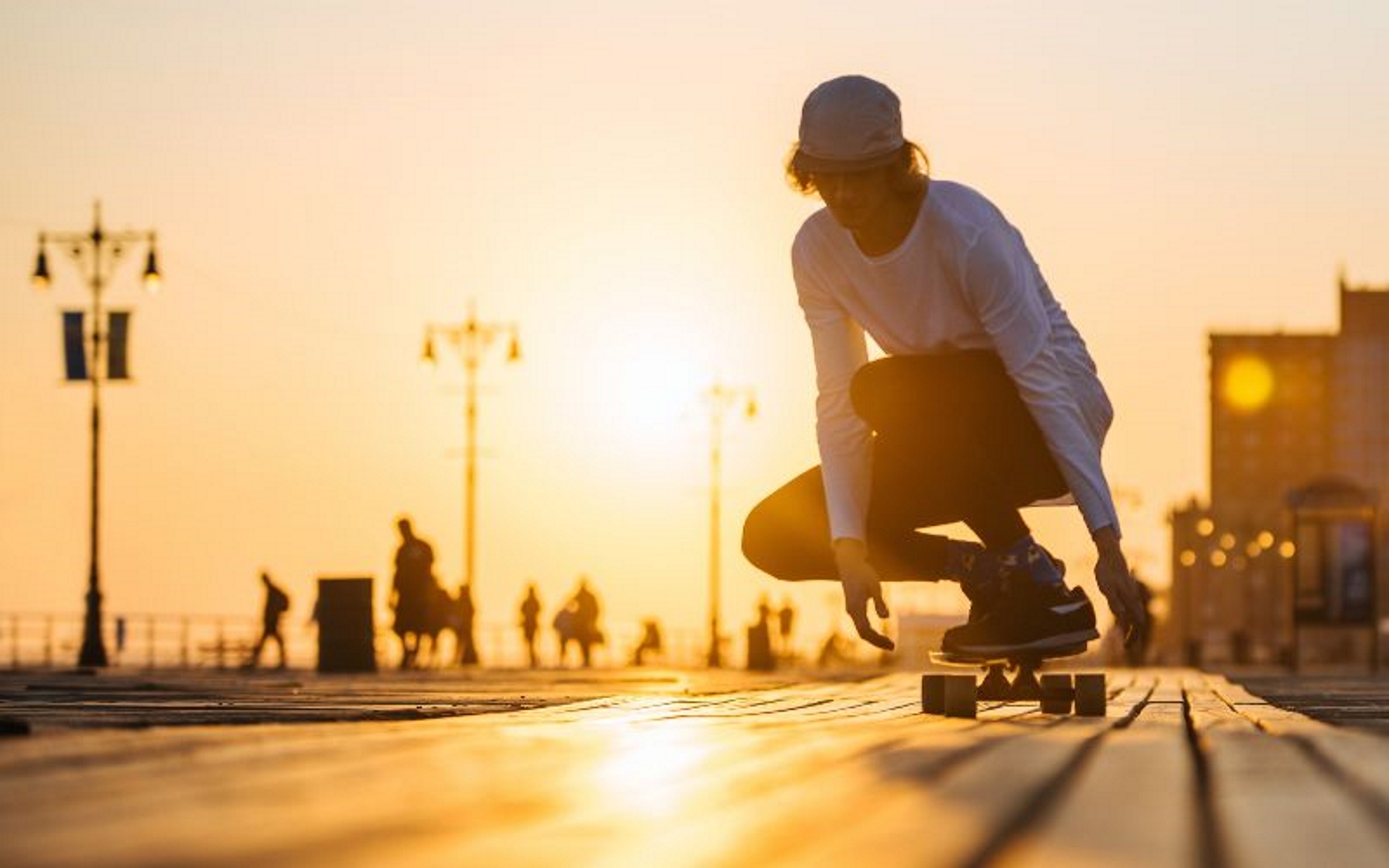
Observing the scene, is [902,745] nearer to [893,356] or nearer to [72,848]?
[72,848]

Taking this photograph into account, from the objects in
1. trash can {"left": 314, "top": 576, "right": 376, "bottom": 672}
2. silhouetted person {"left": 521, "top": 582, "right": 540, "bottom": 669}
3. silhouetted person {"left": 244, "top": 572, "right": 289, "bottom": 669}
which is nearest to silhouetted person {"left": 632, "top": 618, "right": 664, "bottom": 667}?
silhouetted person {"left": 521, "top": 582, "right": 540, "bottom": 669}

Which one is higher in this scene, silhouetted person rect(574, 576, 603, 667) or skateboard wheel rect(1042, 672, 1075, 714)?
skateboard wheel rect(1042, 672, 1075, 714)

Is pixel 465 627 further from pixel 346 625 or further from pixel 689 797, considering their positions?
pixel 689 797

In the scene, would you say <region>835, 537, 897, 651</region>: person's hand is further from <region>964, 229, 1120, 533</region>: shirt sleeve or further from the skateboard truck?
<region>964, 229, 1120, 533</region>: shirt sleeve

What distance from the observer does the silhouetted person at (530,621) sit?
5209 cm

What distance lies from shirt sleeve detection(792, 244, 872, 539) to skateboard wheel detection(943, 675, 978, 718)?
102 cm

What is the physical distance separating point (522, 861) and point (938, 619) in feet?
156

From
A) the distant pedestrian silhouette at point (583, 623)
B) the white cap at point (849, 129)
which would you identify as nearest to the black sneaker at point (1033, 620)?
the white cap at point (849, 129)

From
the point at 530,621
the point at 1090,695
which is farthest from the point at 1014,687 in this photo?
the point at 530,621

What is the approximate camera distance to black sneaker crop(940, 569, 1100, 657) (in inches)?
277

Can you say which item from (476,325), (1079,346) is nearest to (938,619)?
(476,325)

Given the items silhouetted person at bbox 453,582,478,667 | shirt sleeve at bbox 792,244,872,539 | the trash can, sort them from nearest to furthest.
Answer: shirt sleeve at bbox 792,244,872,539, the trash can, silhouetted person at bbox 453,582,478,667

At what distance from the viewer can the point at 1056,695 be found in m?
6.59

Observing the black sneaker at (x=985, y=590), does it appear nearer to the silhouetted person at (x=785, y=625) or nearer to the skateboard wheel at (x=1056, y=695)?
the skateboard wheel at (x=1056, y=695)
